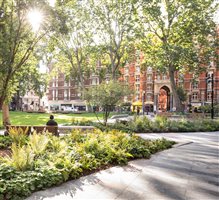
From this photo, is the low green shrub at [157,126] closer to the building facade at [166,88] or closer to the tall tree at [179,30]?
the tall tree at [179,30]

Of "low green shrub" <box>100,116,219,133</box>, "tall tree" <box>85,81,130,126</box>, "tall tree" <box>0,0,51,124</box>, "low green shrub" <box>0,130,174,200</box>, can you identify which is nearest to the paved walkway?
"low green shrub" <box>0,130,174,200</box>

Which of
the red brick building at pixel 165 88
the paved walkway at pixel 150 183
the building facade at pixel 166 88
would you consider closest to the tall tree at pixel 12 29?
the paved walkway at pixel 150 183

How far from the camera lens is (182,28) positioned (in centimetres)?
3269

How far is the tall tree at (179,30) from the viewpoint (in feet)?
99.4

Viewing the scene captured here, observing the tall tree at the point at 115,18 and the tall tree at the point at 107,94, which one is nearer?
the tall tree at the point at 107,94

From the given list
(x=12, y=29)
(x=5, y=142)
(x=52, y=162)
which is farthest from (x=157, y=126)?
(x=52, y=162)

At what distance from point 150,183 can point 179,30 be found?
96.3 feet

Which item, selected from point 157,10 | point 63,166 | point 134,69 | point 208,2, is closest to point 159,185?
point 63,166

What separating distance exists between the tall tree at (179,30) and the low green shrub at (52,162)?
71.3 ft

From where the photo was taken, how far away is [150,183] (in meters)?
6.56

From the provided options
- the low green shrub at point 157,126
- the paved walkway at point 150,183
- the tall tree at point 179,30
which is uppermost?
the tall tree at point 179,30

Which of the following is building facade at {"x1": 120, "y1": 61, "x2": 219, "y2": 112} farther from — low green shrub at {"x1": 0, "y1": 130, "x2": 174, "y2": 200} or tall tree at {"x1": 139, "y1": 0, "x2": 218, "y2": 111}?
low green shrub at {"x1": 0, "y1": 130, "x2": 174, "y2": 200}

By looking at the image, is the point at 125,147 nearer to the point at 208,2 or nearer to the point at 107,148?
the point at 107,148

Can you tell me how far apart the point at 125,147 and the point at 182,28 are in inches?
1035
